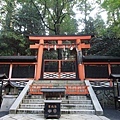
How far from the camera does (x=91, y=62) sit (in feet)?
43.4

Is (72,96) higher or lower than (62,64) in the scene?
lower

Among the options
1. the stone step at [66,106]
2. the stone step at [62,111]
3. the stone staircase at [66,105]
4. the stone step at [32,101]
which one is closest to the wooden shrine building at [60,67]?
the stone staircase at [66,105]

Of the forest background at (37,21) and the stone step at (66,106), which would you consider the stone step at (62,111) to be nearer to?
the stone step at (66,106)

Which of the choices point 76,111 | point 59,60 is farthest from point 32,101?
point 59,60

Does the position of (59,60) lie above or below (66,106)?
above

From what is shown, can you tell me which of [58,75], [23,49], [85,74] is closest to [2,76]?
[58,75]

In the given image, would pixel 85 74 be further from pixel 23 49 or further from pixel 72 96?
pixel 23 49

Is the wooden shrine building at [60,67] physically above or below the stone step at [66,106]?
above

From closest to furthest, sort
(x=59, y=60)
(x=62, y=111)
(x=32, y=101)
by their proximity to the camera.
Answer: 1. (x=62, y=111)
2. (x=32, y=101)
3. (x=59, y=60)

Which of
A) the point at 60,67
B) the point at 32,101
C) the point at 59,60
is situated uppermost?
the point at 59,60

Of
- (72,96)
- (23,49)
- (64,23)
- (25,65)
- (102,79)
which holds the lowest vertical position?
(72,96)

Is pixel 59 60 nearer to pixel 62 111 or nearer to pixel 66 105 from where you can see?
pixel 66 105

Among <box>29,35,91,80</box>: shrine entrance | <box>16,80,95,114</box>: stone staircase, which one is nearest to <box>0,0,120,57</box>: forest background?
<box>29,35,91,80</box>: shrine entrance

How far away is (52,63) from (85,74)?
12.7 feet
